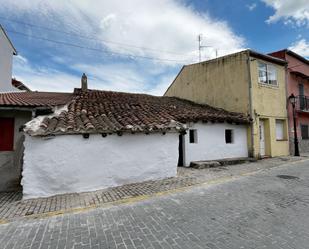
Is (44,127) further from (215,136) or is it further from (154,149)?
(215,136)

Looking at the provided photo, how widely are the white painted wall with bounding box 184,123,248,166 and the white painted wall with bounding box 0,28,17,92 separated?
11.8m

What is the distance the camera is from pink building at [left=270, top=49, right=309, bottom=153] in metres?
15.3

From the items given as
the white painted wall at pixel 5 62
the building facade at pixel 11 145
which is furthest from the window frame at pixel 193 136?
the white painted wall at pixel 5 62

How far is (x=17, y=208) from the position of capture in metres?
5.29

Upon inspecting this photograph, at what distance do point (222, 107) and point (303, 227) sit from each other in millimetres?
11009

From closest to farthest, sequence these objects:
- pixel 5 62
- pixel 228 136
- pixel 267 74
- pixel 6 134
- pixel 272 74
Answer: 1. pixel 6 134
2. pixel 5 62
3. pixel 228 136
4. pixel 267 74
5. pixel 272 74

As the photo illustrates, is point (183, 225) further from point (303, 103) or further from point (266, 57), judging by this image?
point (303, 103)

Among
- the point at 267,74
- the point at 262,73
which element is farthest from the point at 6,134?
the point at 267,74

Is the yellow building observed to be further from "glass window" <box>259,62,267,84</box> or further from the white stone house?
the white stone house

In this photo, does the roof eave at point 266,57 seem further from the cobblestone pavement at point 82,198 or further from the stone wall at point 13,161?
the stone wall at point 13,161

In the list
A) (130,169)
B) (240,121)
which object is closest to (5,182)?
(130,169)

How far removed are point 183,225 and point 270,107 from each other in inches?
502

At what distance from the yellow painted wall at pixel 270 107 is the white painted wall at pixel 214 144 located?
0.95 m

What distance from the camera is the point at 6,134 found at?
738 cm
